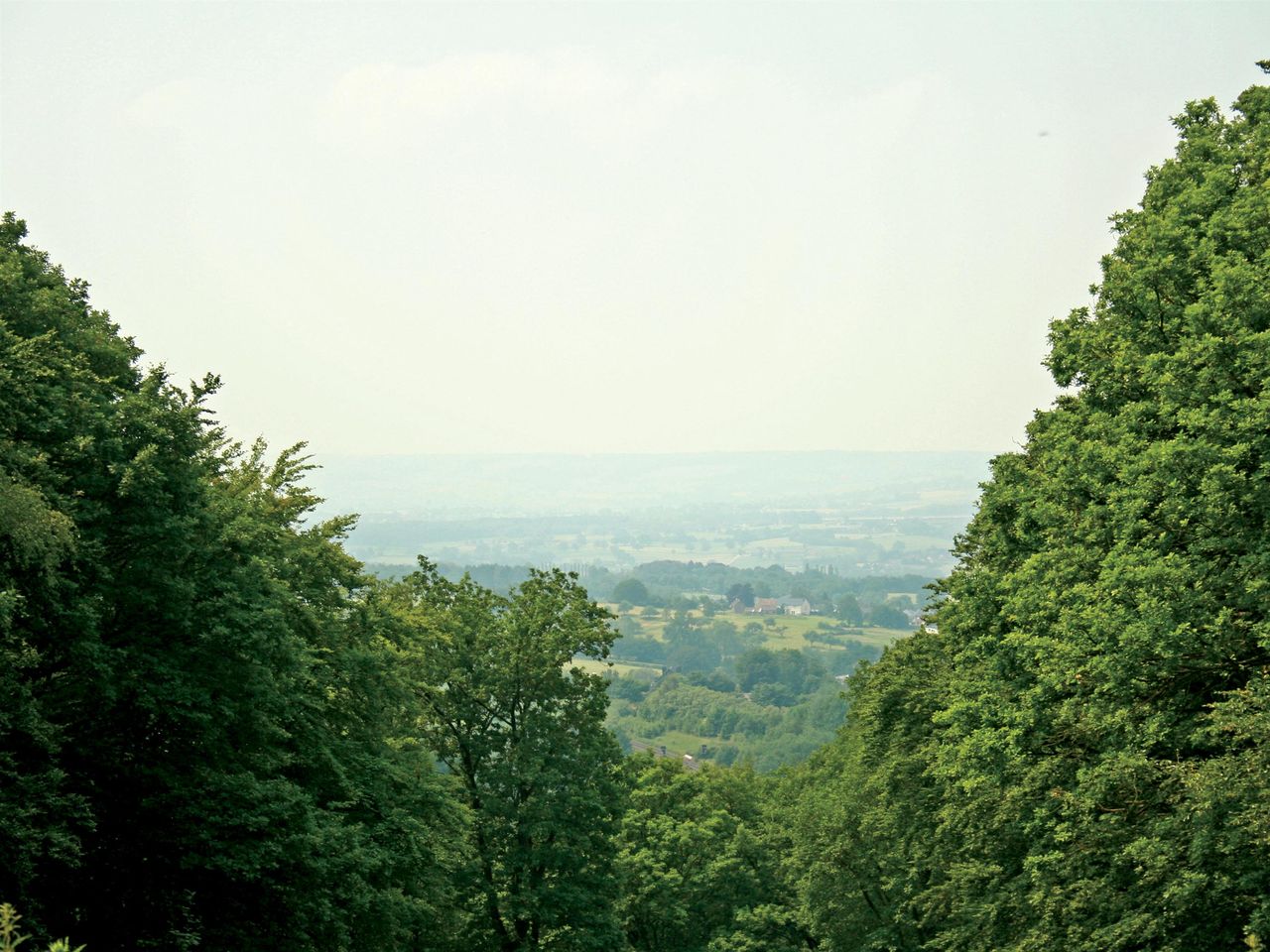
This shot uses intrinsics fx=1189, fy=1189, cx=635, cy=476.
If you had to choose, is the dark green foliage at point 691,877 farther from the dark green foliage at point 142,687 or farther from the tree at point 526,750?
the dark green foliage at point 142,687

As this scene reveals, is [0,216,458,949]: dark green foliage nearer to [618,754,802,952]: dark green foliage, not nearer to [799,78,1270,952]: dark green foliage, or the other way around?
[799,78,1270,952]: dark green foliage

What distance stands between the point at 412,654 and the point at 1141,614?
16661mm

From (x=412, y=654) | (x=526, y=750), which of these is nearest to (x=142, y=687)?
(x=412, y=654)

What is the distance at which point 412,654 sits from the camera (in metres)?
27.4

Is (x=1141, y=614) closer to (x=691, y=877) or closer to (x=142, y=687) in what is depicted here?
(x=142, y=687)

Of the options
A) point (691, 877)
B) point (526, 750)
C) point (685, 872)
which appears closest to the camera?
point (526, 750)

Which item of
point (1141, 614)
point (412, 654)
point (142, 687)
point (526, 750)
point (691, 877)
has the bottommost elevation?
point (691, 877)

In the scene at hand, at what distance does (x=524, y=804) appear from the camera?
101 ft

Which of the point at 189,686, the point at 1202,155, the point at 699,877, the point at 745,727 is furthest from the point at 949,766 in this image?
the point at 745,727

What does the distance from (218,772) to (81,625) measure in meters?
3.49

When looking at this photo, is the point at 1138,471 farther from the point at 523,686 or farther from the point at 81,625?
the point at 523,686

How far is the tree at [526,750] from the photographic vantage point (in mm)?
30281

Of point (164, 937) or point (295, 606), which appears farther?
point (295, 606)

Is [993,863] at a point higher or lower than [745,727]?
higher
